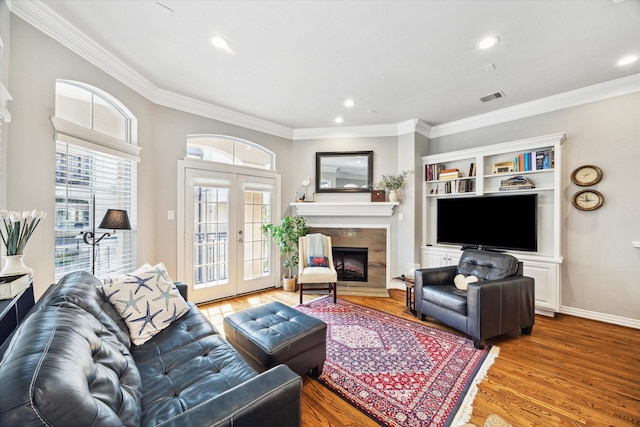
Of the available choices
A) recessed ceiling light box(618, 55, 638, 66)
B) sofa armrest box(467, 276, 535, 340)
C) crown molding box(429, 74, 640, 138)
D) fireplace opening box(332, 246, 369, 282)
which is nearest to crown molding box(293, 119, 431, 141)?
crown molding box(429, 74, 640, 138)

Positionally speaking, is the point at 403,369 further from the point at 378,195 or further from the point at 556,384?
the point at 378,195

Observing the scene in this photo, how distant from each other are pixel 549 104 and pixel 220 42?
4.00 meters

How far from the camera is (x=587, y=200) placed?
10.2 feet

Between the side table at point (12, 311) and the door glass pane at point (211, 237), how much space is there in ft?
6.48

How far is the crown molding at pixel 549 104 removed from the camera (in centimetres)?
288

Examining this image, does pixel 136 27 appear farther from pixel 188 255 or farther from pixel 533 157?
pixel 533 157

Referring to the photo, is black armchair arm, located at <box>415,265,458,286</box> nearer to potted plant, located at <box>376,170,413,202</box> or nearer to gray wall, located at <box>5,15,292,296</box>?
potted plant, located at <box>376,170,413,202</box>

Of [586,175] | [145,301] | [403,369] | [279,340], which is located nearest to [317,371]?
[279,340]

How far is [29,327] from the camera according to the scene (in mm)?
948

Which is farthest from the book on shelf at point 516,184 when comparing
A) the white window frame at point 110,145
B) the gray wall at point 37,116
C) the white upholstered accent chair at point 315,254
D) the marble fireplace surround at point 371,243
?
the gray wall at point 37,116

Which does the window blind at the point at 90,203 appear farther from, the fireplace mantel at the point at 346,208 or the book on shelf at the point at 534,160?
the book on shelf at the point at 534,160

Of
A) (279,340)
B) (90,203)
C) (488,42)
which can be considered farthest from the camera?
(90,203)

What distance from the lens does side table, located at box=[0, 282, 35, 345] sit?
1255 mm

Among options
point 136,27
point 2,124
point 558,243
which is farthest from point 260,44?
point 558,243
